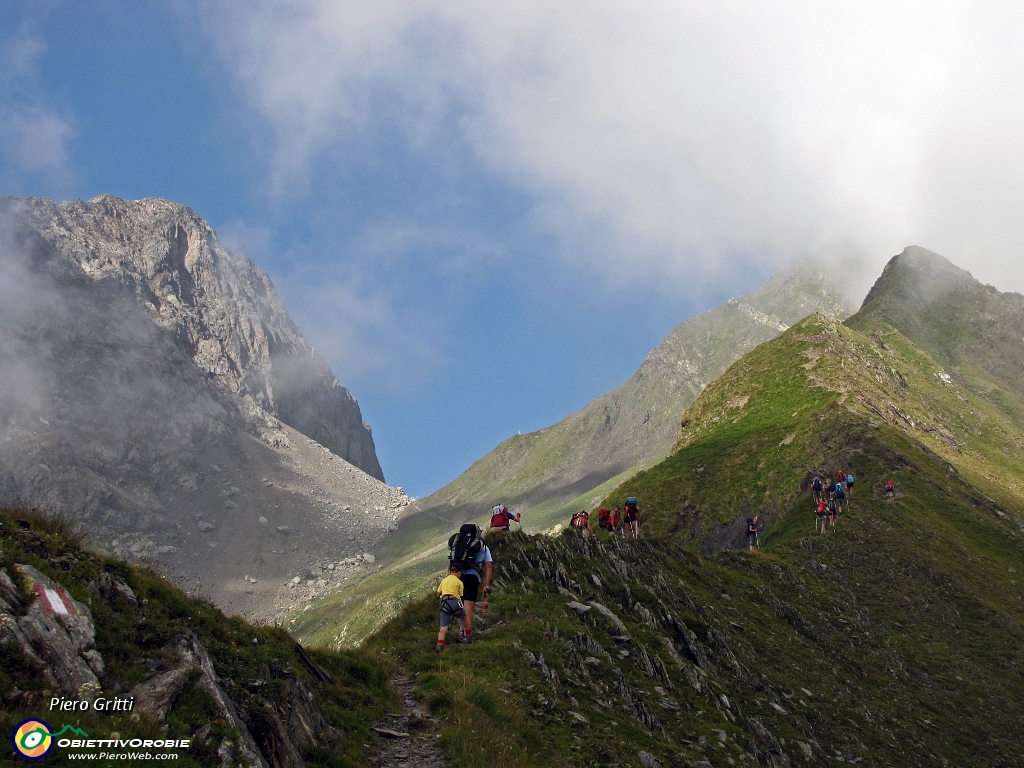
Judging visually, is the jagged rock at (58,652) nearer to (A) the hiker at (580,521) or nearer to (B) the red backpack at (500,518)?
(B) the red backpack at (500,518)

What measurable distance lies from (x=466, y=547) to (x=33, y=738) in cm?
1183

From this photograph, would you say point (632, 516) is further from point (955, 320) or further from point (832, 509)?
point (955, 320)

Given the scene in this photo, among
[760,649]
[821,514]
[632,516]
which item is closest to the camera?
[760,649]

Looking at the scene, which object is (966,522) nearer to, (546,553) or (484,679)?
(546,553)

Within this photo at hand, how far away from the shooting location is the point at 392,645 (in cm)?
1905

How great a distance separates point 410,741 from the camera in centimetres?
1301

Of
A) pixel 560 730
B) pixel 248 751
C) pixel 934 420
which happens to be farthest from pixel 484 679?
pixel 934 420

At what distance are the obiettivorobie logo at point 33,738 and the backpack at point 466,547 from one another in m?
11.4

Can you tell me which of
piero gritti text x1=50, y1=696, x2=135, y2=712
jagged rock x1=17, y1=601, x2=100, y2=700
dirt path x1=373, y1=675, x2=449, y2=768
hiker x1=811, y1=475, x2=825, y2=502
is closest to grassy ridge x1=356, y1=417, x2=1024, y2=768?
dirt path x1=373, y1=675, x2=449, y2=768

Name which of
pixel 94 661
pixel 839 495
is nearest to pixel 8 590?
pixel 94 661

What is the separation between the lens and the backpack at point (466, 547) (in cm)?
1831

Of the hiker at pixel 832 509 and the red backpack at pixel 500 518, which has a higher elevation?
the red backpack at pixel 500 518

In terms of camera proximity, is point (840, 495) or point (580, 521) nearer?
point (580, 521)

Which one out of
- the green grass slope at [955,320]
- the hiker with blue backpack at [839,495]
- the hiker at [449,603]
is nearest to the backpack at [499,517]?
the hiker at [449,603]
